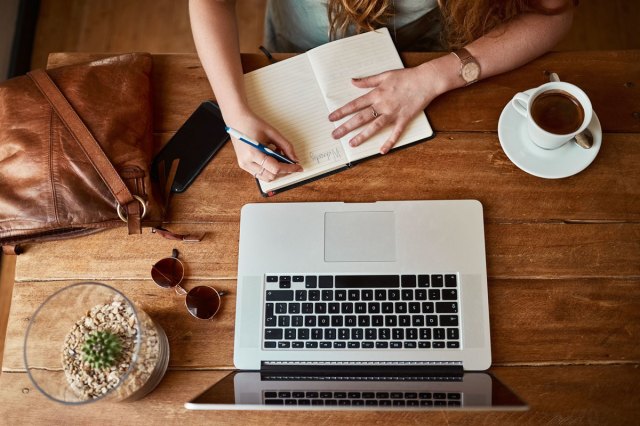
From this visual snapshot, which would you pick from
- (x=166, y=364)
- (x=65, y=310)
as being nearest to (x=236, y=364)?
(x=166, y=364)

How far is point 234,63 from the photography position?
1032mm

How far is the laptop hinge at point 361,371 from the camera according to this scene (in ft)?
2.95

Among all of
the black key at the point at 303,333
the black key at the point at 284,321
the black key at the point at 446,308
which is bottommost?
the black key at the point at 446,308

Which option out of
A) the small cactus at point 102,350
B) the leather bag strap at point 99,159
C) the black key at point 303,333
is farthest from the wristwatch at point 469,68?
the small cactus at point 102,350

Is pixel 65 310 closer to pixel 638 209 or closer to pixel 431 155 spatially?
pixel 431 155

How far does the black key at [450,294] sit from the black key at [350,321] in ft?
0.55

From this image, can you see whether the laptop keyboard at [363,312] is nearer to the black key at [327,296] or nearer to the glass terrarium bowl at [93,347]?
the black key at [327,296]

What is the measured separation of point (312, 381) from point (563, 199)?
592 mm

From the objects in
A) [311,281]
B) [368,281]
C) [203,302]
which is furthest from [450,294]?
[203,302]

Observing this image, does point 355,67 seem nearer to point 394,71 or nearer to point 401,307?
point 394,71

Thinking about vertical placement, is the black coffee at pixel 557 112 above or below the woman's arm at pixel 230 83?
below

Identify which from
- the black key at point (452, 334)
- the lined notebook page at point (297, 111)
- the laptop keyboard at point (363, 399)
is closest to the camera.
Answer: the laptop keyboard at point (363, 399)

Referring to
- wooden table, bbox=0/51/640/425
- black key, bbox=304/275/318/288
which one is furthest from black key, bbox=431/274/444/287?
black key, bbox=304/275/318/288

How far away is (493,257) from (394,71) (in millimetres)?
425
